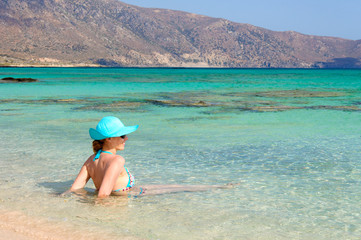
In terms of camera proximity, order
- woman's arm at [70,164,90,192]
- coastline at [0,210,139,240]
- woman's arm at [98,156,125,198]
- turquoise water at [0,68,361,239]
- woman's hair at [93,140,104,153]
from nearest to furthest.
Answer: coastline at [0,210,139,240]
turquoise water at [0,68,361,239]
woman's arm at [98,156,125,198]
woman's hair at [93,140,104,153]
woman's arm at [70,164,90,192]

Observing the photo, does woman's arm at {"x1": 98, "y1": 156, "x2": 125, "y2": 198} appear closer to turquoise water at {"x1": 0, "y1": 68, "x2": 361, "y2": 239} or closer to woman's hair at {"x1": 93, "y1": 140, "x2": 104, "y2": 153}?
turquoise water at {"x1": 0, "y1": 68, "x2": 361, "y2": 239}

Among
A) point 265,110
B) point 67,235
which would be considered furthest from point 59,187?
point 265,110

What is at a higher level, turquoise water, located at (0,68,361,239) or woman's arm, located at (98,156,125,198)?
woman's arm, located at (98,156,125,198)

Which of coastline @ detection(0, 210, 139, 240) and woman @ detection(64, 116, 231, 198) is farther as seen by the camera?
woman @ detection(64, 116, 231, 198)

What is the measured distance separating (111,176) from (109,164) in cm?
18

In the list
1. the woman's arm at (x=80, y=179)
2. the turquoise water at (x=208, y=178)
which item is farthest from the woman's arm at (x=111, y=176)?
the woman's arm at (x=80, y=179)

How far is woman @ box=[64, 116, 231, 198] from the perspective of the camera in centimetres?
613

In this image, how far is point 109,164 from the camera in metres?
6.29

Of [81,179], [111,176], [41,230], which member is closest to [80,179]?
[81,179]

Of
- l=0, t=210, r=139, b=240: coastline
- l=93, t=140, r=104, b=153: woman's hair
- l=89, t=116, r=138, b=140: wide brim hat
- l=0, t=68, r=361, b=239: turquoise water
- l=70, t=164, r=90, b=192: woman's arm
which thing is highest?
l=89, t=116, r=138, b=140: wide brim hat

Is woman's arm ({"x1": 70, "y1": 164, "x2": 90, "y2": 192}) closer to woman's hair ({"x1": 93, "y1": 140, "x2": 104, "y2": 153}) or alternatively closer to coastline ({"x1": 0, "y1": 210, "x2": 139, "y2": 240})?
woman's hair ({"x1": 93, "y1": 140, "x2": 104, "y2": 153})

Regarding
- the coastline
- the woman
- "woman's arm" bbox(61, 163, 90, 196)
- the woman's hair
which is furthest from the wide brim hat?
the coastline

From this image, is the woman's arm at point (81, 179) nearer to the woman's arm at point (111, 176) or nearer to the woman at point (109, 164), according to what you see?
the woman at point (109, 164)

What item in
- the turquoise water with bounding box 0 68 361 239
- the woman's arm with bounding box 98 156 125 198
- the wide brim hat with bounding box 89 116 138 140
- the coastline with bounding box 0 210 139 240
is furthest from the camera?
the woman's arm with bounding box 98 156 125 198
